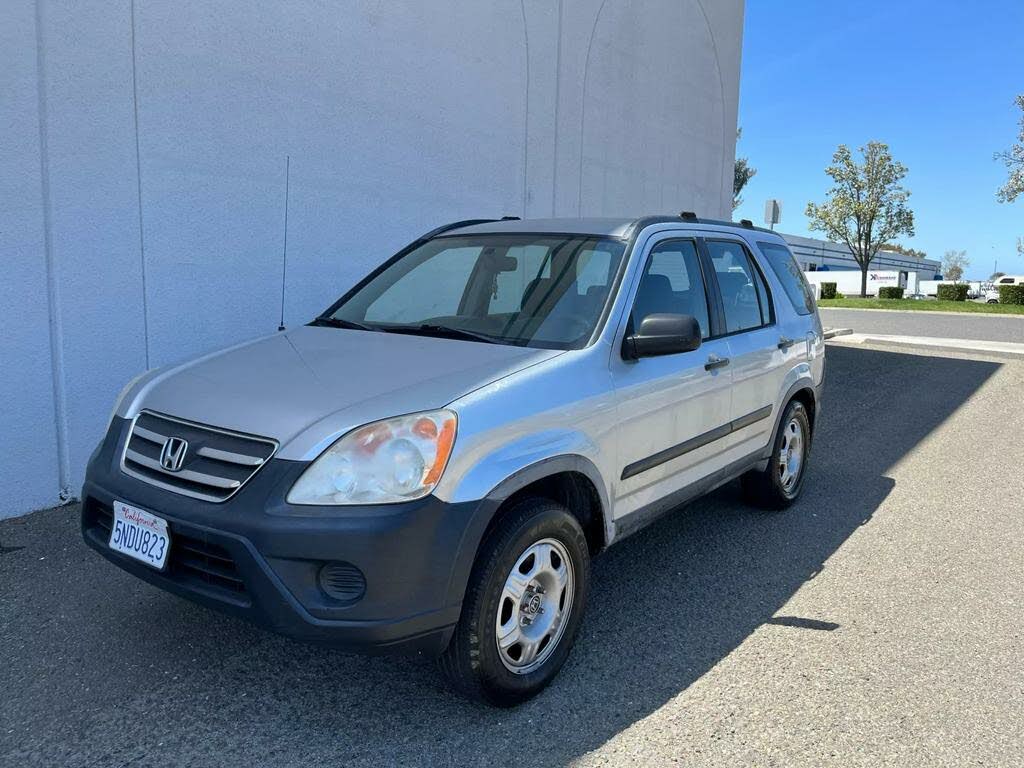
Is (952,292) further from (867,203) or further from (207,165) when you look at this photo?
(207,165)

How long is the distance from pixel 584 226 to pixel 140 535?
8.04 feet

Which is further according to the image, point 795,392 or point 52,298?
point 795,392

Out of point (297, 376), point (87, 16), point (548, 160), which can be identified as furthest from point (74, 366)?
point (548, 160)

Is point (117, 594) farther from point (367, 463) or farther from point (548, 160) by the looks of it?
point (548, 160)

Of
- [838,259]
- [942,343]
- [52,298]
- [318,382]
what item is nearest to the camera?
[318,382]

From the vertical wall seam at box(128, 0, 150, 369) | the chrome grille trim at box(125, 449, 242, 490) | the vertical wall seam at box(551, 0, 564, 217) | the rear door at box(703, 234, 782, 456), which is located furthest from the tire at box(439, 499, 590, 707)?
the vertical wall seam at box(551, 0, 564, 217)

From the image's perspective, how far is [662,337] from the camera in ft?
10.8

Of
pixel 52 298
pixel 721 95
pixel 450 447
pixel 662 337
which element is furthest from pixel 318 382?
pixel 721 95

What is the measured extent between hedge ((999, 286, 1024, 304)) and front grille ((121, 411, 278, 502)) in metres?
39.0

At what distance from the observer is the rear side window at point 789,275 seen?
5242 mm

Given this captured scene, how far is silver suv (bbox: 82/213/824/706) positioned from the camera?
2479 millimetres

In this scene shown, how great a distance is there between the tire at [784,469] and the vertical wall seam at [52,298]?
14.1 feet

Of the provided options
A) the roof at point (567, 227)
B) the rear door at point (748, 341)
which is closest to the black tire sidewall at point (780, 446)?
the rear door at point (748, 341)

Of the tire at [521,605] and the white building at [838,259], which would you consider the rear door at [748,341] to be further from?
the white building at [838,259]
